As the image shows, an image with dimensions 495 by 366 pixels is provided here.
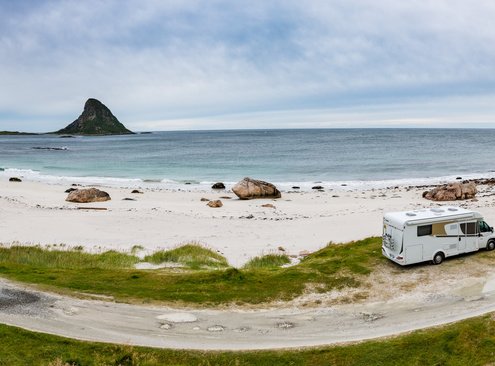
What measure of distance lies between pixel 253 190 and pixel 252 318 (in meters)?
34.3

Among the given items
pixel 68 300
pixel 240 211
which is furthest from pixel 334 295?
pixel 240 211

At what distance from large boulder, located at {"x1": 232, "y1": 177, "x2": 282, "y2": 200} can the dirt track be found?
31.4 metres

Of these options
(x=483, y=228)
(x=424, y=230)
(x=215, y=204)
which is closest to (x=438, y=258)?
(x=424, y=230)

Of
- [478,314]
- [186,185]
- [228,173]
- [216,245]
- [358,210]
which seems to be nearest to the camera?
[478,314]

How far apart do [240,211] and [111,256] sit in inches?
752

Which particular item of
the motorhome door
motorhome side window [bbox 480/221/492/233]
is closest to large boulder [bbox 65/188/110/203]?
the motorhome door

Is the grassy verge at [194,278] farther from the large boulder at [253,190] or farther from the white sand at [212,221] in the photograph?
the large boulder at [253,190]

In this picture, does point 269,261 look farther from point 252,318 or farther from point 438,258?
point 252,318

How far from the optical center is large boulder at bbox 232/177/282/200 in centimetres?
5003

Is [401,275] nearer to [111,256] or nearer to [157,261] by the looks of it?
[157,261]

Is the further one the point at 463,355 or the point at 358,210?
the point at 358,210

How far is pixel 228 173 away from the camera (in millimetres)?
78000

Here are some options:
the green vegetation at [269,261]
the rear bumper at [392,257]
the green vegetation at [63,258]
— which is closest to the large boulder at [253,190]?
the green vegetation at [269,261]

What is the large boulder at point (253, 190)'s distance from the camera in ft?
164
